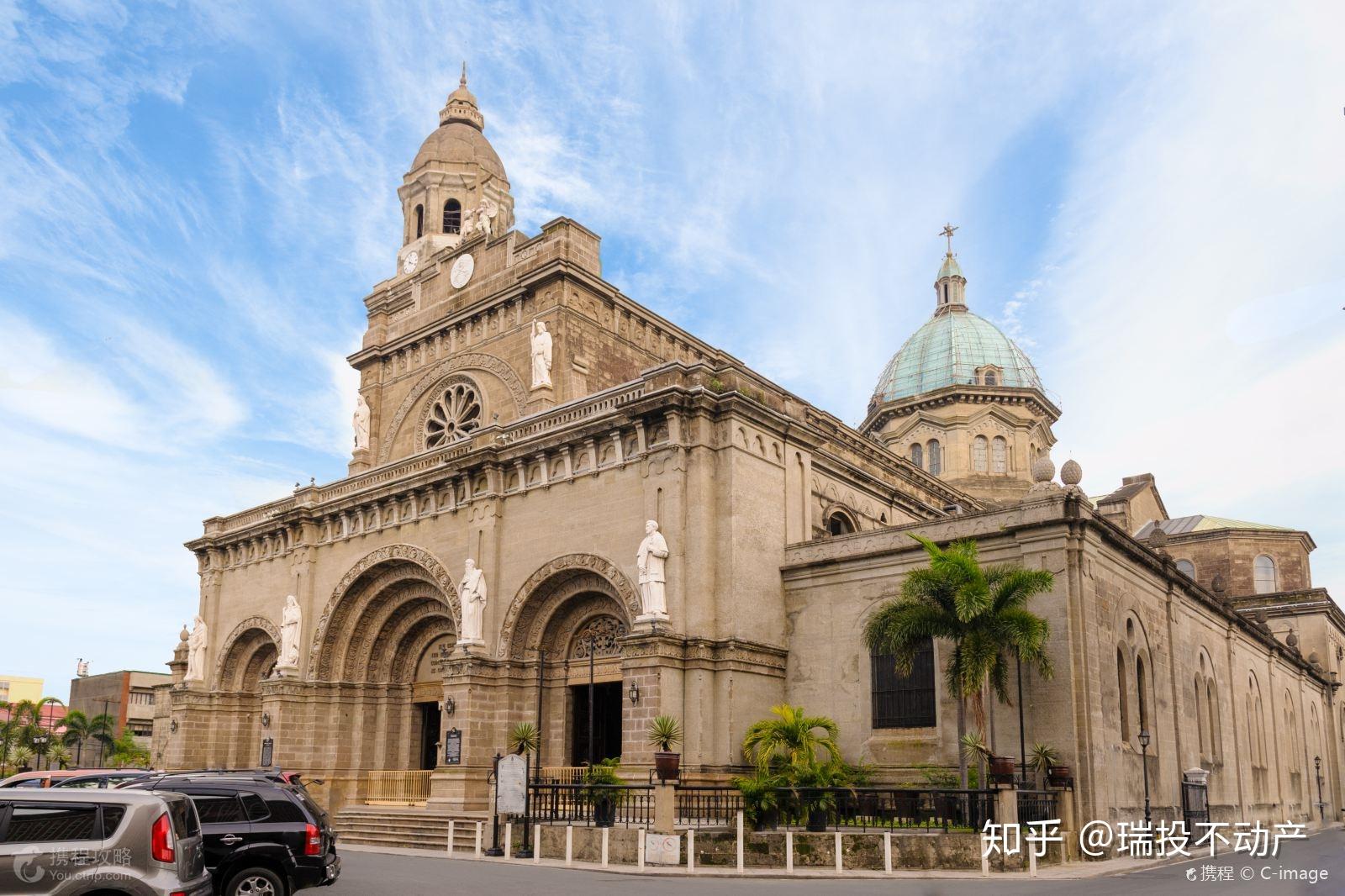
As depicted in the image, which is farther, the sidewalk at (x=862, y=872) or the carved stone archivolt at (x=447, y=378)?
the carved stone archivolt at (x=447, y=378)

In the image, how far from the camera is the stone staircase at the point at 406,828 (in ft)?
89.9

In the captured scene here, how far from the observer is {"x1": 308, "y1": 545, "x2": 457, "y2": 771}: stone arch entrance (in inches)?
1462

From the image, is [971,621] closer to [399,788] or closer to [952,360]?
[399,788]

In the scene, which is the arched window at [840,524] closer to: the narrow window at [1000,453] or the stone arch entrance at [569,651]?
the stone arch entrance at [569,651]

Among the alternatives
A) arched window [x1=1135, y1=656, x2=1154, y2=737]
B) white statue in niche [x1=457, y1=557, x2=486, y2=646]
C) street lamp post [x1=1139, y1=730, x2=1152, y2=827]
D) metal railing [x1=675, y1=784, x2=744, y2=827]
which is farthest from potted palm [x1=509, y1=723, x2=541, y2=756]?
arched window [x1=1135, y1=656, x2=1154, y2=737]

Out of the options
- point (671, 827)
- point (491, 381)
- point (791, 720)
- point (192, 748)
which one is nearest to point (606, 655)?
point (791, 720)

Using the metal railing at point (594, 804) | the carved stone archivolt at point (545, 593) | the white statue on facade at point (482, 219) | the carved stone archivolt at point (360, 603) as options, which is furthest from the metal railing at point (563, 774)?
the white statue on facade at point (482, 219)

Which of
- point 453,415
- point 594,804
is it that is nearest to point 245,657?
point 453,415

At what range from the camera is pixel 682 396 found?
28484 millimetres

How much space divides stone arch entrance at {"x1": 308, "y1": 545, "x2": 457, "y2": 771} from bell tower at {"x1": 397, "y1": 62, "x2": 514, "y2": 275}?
13933mm

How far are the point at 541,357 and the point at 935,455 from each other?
25681 millimetres

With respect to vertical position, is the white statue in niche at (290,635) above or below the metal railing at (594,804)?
above

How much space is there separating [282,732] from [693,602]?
16.7 metres

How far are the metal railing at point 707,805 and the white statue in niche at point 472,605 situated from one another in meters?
8.53
